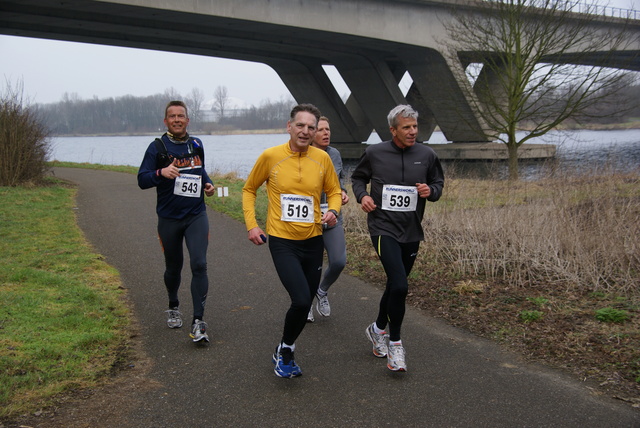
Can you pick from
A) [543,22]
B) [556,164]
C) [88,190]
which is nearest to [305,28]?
[543,22]

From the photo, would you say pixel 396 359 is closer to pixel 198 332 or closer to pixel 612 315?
pixel 198 332

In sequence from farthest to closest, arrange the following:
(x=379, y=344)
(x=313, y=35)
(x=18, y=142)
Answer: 1. (x=313, y=35)
2. (x=18, y=142)
3. (x=379, y=344)

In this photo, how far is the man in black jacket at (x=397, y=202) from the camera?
4.66m

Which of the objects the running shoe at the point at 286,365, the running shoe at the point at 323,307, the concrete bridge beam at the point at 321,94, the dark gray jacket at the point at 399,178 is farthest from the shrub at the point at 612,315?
the concrete bridge beam at the point at 321,94

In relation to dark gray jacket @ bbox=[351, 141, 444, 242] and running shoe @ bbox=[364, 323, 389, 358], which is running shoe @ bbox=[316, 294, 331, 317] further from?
dark gray jacket @ bbox=[351, 141, 444, 242]

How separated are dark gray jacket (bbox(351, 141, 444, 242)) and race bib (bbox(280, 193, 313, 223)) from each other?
576 mm

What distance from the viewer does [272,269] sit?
327 inches

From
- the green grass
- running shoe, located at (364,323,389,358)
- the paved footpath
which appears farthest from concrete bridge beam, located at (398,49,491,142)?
running shoe, located at (364,323,389,358)

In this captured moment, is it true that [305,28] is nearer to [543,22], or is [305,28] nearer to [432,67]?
[432,67]

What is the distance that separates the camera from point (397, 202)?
478 cm

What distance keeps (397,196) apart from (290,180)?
2.93 feet

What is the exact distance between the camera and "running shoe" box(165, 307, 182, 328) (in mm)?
5754

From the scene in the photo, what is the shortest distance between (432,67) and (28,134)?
929 inches

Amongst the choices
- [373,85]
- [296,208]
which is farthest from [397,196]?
[373,85]
